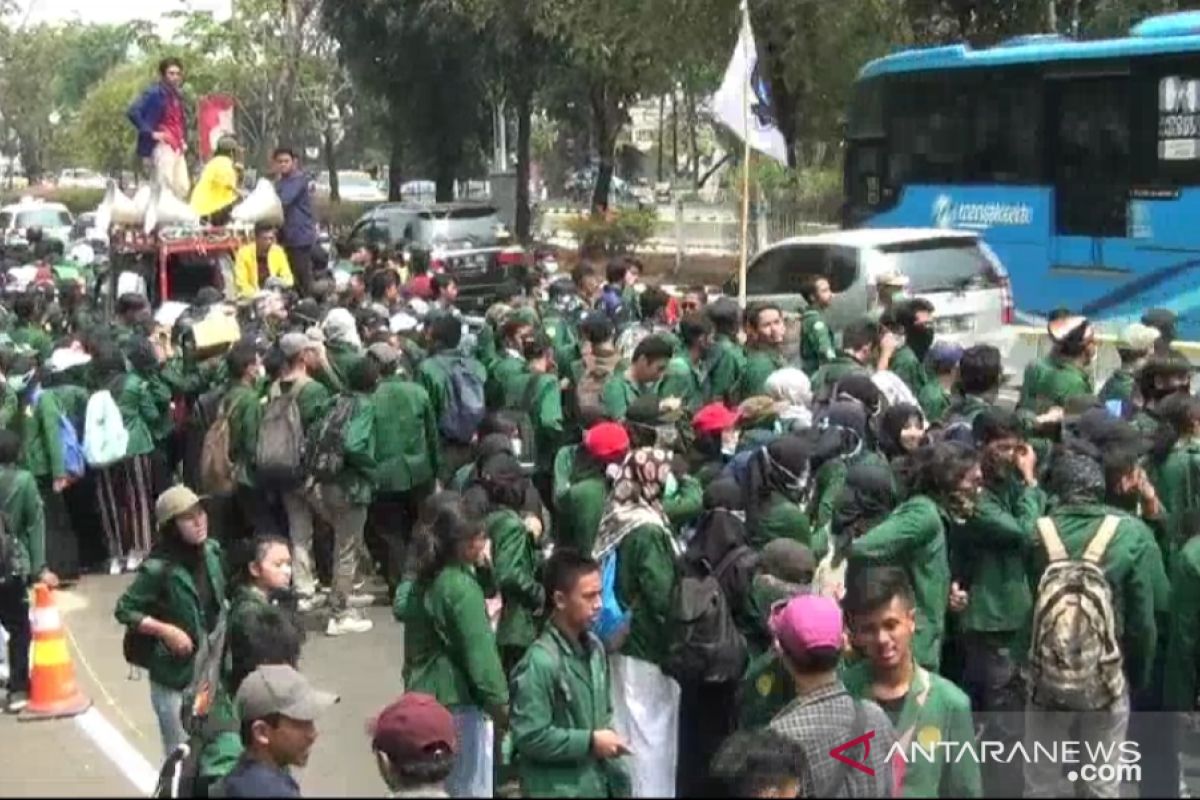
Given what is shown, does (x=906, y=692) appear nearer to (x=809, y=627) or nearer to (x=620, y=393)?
(x=809, y=627)

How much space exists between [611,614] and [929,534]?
1193 mm

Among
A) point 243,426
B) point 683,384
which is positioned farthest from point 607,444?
point 243,426

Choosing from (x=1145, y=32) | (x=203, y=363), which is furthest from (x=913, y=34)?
(x=203, y=363)

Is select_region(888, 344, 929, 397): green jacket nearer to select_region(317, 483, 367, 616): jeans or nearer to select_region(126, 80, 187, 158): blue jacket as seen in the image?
select_region(317, 483, 367, 616): jeans

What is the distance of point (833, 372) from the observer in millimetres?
9602

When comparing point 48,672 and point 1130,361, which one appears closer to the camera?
point 48,672

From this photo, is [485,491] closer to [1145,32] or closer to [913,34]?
[1145,32]

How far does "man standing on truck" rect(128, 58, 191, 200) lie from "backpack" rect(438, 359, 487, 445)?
6.81 metres

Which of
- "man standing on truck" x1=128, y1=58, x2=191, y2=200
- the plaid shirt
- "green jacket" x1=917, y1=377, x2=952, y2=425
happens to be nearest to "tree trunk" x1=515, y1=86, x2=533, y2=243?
"man standing on truck" x1=128, y1=58, x2=191, y2=200

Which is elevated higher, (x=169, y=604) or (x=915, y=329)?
(x=915, y=329)

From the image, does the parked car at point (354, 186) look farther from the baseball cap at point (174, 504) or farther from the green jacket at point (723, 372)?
the baseball cap at point (174, 504)

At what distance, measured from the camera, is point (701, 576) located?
667 cm

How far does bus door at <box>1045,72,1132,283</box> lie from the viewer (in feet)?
61.1

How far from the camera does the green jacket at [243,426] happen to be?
10.9m
